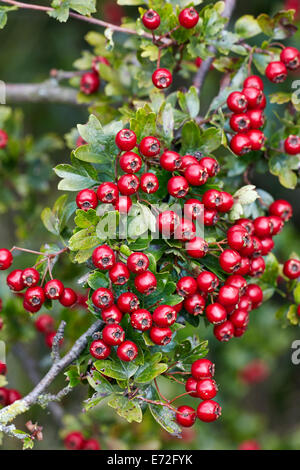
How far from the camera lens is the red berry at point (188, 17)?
1.97 meters

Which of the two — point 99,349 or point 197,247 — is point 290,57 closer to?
point 197,247

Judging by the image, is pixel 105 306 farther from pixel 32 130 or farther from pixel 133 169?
pixel 32 130

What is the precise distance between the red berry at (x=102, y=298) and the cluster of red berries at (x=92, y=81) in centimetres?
126

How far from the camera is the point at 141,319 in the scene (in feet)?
5.40

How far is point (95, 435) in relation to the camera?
290cm

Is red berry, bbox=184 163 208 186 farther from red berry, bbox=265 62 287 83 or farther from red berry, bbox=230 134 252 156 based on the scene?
red berry, bbox=265 62 287 83

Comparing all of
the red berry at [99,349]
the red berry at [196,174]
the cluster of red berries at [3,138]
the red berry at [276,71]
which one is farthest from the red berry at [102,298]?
the cluster of red berries at [3,138]

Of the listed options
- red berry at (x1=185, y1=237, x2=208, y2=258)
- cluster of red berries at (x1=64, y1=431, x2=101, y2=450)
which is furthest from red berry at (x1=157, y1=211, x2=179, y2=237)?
cluster of red berries at (x1=64, y1=431, x2=101, y2=450)

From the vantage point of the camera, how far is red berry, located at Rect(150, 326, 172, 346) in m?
1.69

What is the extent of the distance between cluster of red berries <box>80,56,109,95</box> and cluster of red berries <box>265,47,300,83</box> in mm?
851

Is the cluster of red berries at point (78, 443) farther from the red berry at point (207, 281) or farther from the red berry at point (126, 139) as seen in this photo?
the red berry at point (126, 139)

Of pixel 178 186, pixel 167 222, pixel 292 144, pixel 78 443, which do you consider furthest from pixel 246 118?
pixel 78 443
